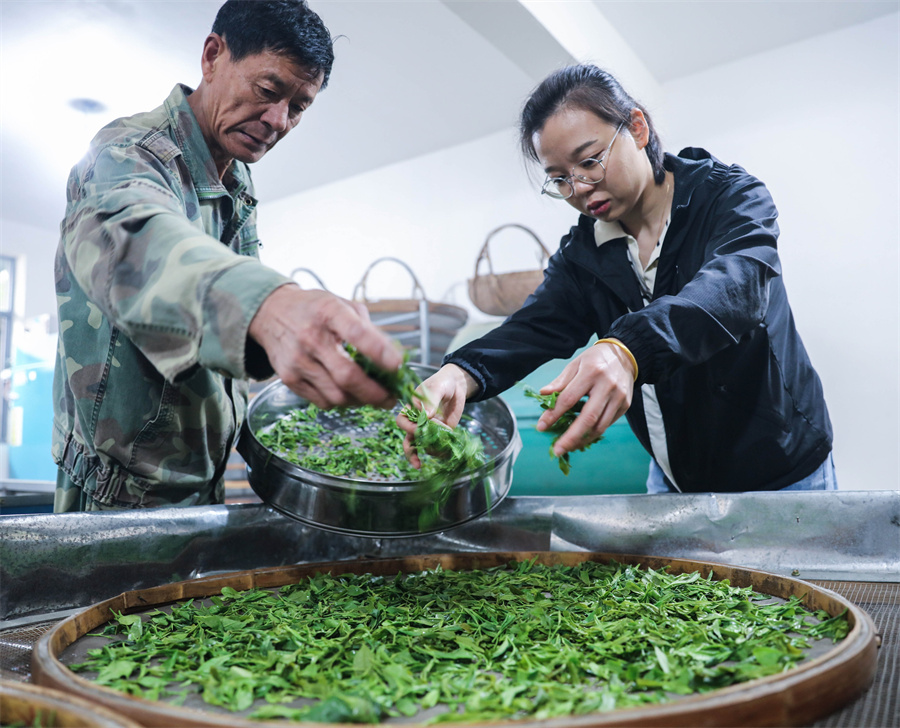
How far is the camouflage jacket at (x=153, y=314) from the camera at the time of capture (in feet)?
2.94

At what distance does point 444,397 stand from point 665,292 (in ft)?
2.15

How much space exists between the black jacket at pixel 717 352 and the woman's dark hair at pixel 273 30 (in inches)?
31.0

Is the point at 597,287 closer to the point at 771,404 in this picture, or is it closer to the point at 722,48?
the point at 771,404

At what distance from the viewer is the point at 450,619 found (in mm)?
1126

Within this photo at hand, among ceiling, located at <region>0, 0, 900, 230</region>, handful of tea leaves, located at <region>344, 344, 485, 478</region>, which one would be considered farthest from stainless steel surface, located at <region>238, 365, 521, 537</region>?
ceiling, located at <region>0, 0, 900, 230</region>

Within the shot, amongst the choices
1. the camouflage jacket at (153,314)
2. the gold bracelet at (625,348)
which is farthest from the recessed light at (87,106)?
the gold bracelet at (625,348)

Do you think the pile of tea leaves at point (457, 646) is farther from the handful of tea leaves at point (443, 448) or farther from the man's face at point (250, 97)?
the man's face at point (250, 97)

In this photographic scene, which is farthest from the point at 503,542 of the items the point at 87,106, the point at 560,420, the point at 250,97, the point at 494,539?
the point at 87,106

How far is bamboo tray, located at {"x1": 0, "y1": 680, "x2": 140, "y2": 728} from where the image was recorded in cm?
62

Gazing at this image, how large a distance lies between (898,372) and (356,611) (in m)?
3.60

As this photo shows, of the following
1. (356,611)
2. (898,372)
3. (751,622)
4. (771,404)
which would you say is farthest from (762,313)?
(898,372)

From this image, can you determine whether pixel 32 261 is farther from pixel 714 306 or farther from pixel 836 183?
pixel 714 306

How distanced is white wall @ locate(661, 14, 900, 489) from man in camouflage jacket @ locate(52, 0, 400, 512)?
3390 mm

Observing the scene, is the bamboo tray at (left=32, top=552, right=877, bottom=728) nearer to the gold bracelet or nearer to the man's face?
the gold bracelet
